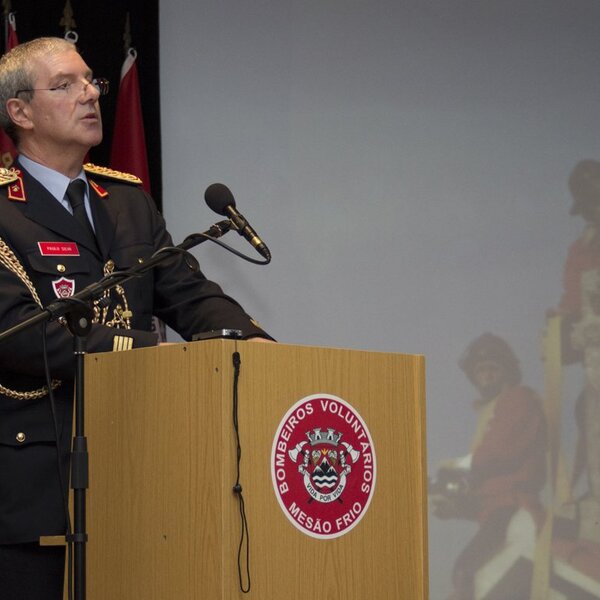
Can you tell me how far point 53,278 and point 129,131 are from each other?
4.62ft

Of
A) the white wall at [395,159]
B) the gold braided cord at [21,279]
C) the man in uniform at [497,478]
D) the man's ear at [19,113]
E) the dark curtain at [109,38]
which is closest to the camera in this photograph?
the gold braided cord at [21,279]

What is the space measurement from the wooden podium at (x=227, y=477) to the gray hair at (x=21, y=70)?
101 centimetres

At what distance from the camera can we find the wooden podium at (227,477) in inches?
82.4

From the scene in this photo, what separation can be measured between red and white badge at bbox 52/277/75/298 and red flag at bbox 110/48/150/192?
4.35ft

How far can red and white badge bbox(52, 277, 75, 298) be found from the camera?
2859mm

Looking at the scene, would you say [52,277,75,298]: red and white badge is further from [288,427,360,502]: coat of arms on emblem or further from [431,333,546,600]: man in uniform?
[431,333,546,600]: man in uniform

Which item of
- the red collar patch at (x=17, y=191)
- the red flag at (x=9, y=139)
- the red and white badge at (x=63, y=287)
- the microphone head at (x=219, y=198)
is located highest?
the red flag at (x=9, y=139)

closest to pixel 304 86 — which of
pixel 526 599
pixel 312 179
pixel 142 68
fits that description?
pixel 312 179

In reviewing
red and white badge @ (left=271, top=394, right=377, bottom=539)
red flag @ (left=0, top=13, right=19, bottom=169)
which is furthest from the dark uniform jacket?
red flag @ (left=0, top=13, right=19, bottom=169)

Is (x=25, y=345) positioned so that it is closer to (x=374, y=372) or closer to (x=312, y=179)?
(x=374, y=372)

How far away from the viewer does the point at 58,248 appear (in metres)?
2.91

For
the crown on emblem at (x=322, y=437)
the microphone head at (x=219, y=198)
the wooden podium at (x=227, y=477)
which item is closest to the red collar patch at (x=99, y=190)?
the microphone head at (x=219, y=198)

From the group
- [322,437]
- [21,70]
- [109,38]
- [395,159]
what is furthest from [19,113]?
[395,159]

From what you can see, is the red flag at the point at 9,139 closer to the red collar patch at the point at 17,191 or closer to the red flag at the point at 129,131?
the red flag at the point at 129,131
